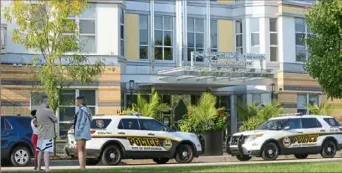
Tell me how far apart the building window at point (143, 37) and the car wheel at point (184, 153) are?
44.5 ft

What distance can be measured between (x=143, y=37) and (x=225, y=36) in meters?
5.30

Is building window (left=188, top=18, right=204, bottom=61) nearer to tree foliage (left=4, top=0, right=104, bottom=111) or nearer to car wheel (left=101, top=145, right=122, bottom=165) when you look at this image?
tree foliage (left=4, top=0, right=104, bottom=111)

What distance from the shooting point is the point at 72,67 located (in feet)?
85.7

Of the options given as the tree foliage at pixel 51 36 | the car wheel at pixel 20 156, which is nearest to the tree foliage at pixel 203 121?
the tree foliage at pixel 51 36

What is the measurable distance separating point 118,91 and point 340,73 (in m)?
→ 13.4

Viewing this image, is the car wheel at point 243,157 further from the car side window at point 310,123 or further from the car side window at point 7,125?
the car side window at point 7,125

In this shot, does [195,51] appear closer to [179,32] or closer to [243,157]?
[179,32]

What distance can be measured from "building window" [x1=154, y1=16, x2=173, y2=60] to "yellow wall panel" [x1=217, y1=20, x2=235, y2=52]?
3.19 m

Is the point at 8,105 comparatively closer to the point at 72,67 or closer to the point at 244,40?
the point at 72,67

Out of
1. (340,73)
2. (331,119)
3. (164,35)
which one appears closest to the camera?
(340,73)

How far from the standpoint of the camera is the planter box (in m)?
28.2

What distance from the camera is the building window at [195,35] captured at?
37.0 meters

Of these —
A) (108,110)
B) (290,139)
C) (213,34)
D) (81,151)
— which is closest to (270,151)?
(290,139)

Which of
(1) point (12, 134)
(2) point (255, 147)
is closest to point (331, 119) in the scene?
(2) point (255, 147)
